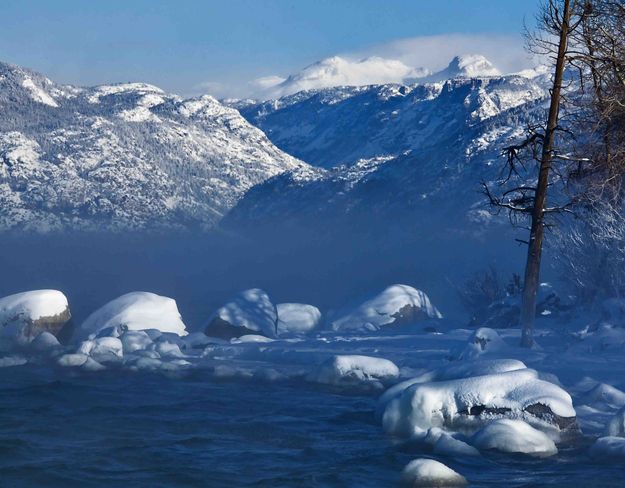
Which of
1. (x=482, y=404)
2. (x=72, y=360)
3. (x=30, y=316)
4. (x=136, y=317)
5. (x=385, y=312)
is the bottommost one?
(x=482, y=404)

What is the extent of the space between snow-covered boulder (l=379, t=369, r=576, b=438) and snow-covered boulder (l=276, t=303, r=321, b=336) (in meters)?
14.7

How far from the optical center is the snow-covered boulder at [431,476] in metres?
11.5

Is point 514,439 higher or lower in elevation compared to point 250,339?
lower

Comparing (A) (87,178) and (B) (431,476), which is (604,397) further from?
(A) (87,178)

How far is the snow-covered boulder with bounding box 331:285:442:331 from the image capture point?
92.1 ft

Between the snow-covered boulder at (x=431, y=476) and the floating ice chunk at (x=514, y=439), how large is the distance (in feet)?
4.93

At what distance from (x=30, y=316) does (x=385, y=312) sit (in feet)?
32.7

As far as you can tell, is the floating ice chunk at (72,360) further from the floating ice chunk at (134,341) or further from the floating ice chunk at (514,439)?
the floating ice chunk at (514,439)

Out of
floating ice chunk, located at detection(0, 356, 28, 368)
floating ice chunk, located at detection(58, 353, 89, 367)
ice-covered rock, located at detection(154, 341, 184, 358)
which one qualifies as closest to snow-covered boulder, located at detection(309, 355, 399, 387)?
ice-covered rock, located at detection(154, 341, 184, 358)

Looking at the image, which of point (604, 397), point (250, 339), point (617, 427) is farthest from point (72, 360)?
point (617, 427)

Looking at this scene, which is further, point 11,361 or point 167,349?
point 167,349

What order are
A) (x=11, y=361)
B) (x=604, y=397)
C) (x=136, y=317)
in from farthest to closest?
(x=136, y=317) → (x=11, y=361) → (x=604, y=397)

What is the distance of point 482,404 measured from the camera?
45.0 feet

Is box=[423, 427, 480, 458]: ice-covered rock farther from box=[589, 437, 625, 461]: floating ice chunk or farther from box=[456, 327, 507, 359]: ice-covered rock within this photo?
box=[456, 327, 507, 359]: ice-covered rock
